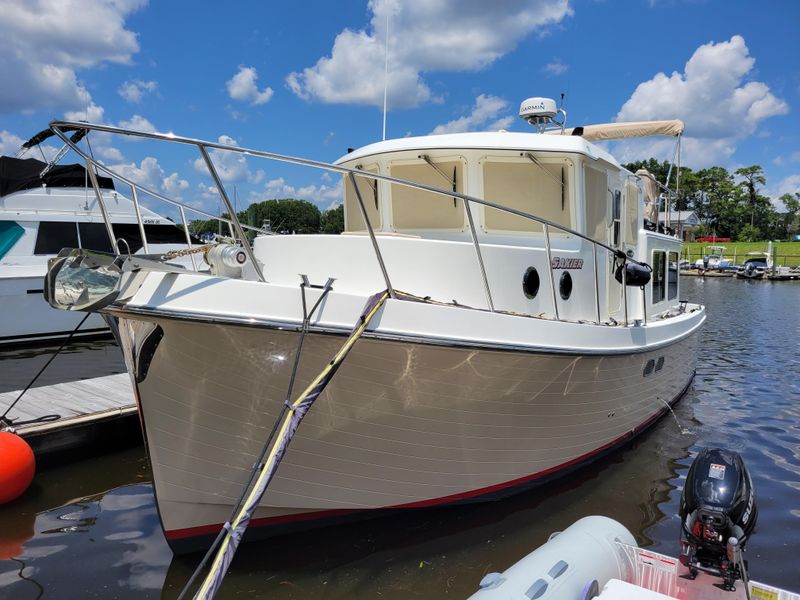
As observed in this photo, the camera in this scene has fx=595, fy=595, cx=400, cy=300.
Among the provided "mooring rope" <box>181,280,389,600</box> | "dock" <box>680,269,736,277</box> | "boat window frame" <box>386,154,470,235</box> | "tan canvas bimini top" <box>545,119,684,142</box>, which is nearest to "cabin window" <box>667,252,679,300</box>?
"tan canvas bimini top" <box>545,119,684,142</box>

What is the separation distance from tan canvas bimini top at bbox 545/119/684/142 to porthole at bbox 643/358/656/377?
4082mm

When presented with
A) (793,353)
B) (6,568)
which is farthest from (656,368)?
(793,353)

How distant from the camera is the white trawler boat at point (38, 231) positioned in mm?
12492

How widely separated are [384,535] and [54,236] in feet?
38.8

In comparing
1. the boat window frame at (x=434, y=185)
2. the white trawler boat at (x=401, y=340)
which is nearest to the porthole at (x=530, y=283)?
the white trawler boat at (x=401, y=340)

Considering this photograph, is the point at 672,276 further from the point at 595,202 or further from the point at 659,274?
the point at 595,202

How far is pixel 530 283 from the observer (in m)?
4.94

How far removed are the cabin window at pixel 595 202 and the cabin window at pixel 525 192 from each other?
0.24m

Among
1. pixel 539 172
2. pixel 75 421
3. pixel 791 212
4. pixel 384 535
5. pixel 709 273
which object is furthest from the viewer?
pixel 791 212

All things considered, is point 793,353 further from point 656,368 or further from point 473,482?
point 473,482

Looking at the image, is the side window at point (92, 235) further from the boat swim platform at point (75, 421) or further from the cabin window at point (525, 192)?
the cabin window at point (525, 192)

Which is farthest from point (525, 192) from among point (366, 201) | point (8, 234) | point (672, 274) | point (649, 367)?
point (8, 234)

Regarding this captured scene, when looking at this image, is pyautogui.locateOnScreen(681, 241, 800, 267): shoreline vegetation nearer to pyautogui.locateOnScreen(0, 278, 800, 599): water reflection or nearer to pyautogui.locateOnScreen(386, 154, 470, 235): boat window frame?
pyautogui.locateOnScreen(0, 278, 800, 599): water reflection

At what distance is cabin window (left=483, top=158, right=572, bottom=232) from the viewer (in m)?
5.56
